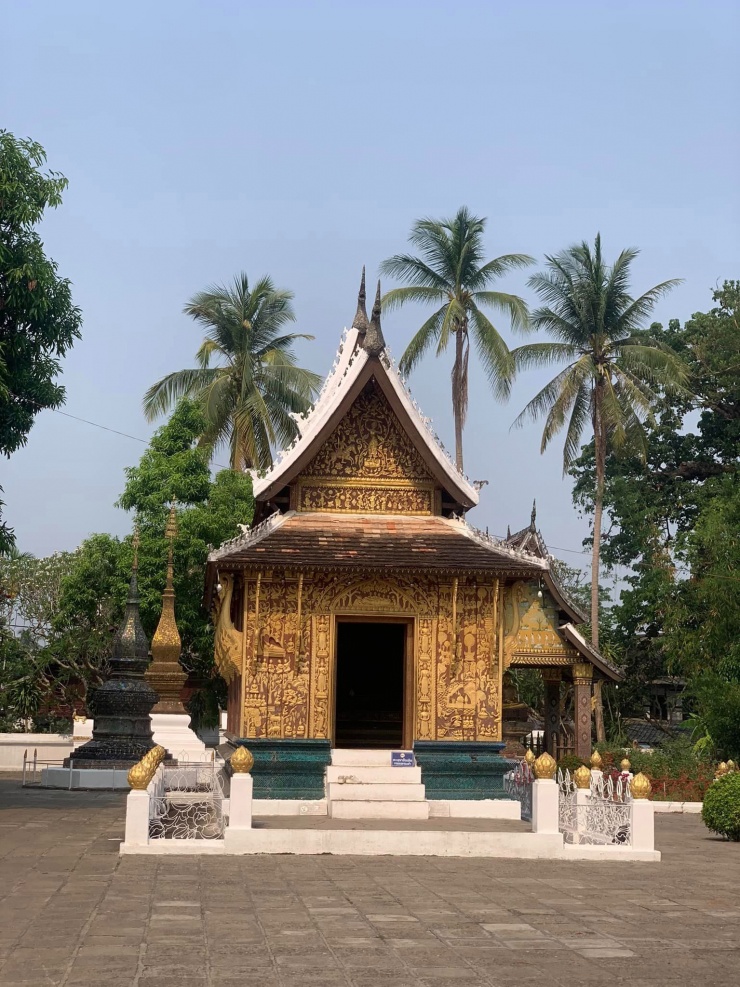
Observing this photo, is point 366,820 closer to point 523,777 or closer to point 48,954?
point 523,777

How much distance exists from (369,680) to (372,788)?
6253mm

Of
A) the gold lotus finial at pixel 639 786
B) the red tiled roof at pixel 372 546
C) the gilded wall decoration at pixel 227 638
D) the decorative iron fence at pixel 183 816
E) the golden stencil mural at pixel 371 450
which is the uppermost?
the golden stencil mural at pixel 371 450

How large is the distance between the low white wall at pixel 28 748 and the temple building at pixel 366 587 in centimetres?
1658

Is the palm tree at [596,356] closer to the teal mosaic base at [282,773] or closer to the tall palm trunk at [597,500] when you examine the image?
the tall palm trunk at [597,500]

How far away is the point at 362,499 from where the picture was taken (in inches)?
711

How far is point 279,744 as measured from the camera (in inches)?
651

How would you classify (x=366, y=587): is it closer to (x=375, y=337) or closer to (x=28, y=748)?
(x=375, y=337)

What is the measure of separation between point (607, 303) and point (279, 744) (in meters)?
23.7

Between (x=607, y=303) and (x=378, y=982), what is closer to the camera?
(x=378, y=982)

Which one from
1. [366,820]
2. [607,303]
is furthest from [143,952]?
[607,303]

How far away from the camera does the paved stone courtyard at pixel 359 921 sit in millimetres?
7785

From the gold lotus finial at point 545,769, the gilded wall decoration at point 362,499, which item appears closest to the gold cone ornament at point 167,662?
the gilded wall decoration at point 362,499

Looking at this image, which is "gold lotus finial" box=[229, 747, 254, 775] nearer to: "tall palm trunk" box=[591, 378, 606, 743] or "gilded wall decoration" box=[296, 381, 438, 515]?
"gilded wall decoration" box=[296, 381, 438, 515]

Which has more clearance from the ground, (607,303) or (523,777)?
(607,303)
